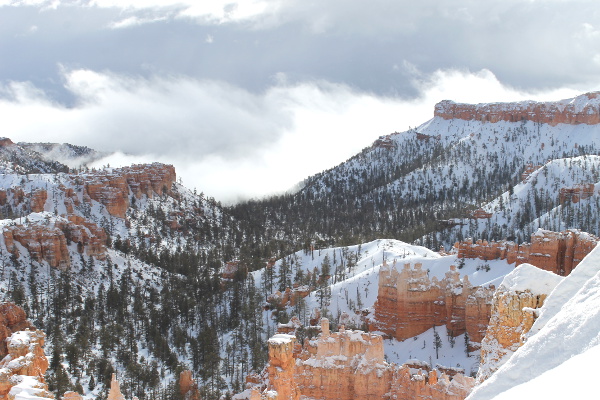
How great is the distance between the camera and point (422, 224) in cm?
14688

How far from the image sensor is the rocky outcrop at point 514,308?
1336 centimetres

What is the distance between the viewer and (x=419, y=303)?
51969mm

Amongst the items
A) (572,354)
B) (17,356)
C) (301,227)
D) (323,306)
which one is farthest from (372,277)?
(301,227)

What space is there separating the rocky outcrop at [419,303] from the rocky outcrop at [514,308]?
34.7 m

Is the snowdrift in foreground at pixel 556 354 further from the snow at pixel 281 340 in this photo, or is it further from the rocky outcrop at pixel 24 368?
the rocky outcrop at pixel 24 368

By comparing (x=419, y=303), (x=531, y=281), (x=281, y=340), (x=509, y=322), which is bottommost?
(x=419, y=303)

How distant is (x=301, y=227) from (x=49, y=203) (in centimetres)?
7073

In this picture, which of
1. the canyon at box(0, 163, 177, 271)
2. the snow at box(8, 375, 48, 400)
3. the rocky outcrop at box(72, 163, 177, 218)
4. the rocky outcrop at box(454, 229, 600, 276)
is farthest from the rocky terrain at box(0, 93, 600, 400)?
the snow at box(8, 375, 48, 400)

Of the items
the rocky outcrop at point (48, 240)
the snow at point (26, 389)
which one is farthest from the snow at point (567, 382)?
the rocky outcrop at point (48, 240)

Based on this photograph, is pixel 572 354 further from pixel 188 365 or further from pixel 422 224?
pixel 422 224

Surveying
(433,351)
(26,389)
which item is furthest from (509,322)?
(433,351)

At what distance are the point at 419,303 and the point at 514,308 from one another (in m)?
39.5

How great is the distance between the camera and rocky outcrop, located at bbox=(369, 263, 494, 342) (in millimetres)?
49438

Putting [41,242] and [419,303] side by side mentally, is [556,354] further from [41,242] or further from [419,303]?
[41,242]
